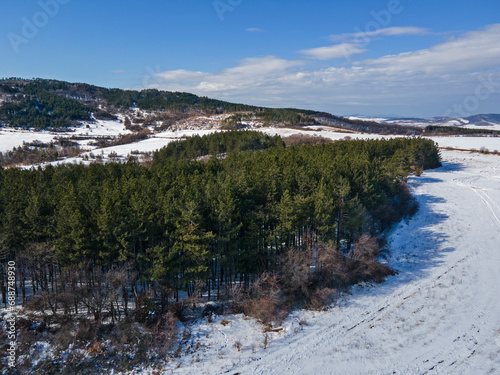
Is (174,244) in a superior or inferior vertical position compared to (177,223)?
inferior

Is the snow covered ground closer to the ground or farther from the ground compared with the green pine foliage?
→ closer to the ground

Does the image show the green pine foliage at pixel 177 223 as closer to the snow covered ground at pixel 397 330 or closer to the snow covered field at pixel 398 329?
the snow covered field at pixel 398 329

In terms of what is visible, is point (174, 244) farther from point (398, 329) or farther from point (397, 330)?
point (398, 329)

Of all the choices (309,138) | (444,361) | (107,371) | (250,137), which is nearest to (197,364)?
(107,371)

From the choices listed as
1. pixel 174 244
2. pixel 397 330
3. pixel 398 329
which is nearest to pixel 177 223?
pixel 174 244

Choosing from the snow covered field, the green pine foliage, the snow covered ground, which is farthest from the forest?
the snow covered ground

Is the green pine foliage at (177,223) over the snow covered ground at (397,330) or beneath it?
over

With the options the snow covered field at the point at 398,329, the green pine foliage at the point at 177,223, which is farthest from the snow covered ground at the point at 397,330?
the green pine foliage at the point at 177,223

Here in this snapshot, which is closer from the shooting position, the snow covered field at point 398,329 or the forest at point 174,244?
the snow covered field at point 398,329

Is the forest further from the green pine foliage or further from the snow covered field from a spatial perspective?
the snow covered field
